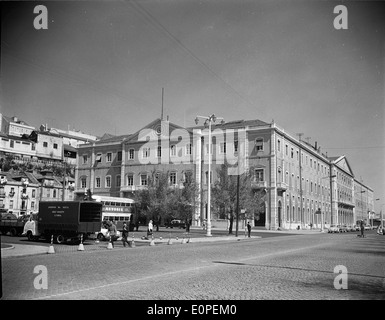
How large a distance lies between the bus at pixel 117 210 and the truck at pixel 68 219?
41.8ft

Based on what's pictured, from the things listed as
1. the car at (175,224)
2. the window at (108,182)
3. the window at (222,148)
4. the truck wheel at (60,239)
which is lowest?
the car at (175,224)

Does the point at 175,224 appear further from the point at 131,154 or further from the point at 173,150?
A: the point at 131,154

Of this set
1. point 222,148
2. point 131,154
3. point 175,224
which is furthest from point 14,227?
point 131,154

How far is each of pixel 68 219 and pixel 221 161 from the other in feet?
138

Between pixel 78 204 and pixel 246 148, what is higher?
pixel 246 148

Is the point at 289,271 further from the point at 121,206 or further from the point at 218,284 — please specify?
the point at 121,206

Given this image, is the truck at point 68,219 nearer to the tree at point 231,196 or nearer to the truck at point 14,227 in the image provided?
the truck at point 14,227

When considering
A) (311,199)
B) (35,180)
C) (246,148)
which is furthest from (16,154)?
(311,199)

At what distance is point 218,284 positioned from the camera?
9.21 metres

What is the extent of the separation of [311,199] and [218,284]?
7203 centimetres

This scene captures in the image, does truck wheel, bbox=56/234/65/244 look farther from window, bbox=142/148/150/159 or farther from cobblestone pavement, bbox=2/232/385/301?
window, bbox=142/148/150/159

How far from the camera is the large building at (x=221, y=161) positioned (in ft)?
203

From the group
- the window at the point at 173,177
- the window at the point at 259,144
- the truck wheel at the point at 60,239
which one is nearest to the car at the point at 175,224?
the window at the point at 173,177
